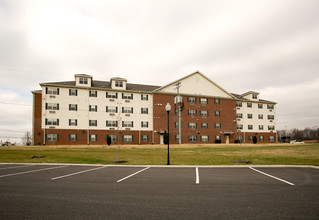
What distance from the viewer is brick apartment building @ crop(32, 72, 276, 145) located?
37656 mm

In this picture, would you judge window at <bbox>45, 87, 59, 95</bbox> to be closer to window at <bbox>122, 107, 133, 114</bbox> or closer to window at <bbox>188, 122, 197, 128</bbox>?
window at <bbox>122, 107, 133, 114</bbox>

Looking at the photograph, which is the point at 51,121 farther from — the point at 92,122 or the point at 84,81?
the point at 84,81

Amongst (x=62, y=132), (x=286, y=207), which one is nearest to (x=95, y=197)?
(x=286, y=207)

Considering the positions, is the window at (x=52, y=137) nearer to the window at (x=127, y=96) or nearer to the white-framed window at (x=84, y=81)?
→ the white-framed window at (x=84, y=81)

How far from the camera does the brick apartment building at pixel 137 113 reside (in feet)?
124

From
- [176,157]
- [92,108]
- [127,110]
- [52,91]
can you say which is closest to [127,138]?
[127,110]

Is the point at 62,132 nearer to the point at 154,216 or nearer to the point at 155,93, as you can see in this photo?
the point at 155,93

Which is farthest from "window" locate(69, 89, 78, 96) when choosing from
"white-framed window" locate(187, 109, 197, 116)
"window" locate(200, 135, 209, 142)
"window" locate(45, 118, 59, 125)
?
"window" locate(200, 135, 209, 142)

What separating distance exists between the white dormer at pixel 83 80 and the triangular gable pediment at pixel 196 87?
1394 cm

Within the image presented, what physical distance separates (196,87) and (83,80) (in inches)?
945

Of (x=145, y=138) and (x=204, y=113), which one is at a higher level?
(x=204, y=113)

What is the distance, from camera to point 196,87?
4603cm

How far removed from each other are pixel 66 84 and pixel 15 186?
113 ft

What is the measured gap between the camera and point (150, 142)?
42281mm
